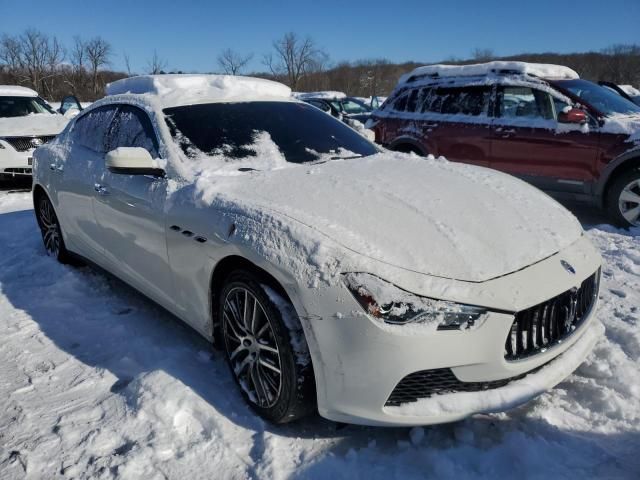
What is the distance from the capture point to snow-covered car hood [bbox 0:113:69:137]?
8.71 metres

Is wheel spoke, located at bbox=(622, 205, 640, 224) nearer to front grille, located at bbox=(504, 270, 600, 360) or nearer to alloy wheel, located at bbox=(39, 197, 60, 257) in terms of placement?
front grille, located at bbox=(504, 270, 600, 360)

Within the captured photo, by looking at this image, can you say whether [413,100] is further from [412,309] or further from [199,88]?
[412,309]

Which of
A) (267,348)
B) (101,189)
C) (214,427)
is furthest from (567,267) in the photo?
(101,189)

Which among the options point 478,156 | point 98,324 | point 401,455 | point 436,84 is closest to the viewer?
point 401,455

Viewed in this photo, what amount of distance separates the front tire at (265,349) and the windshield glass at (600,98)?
5.04 m

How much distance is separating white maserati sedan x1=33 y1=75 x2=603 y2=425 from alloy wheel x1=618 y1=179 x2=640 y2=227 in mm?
3095

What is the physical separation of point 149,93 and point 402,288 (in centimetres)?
252

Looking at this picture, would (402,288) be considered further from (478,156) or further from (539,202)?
(478,156)

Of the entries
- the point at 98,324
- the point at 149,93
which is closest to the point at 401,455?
the point at 98,324

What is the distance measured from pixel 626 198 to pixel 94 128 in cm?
522

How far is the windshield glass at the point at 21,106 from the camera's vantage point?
968 centimetres

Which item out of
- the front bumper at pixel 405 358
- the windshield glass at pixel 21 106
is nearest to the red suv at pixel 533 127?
the front bumper at pixel 405 358

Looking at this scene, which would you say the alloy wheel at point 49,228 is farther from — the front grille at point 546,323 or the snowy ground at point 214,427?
the front grille at point 546,323

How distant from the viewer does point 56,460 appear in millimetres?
2297
